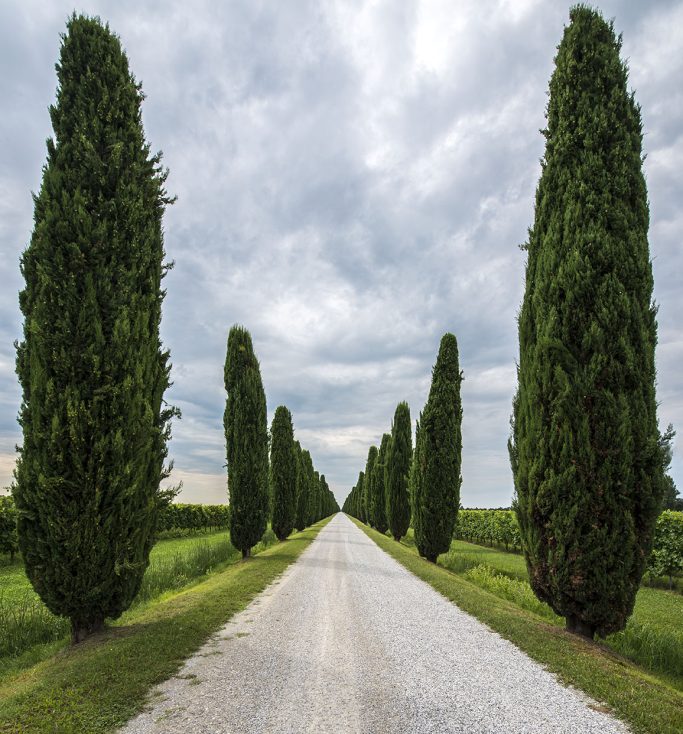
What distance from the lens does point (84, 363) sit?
224 inches

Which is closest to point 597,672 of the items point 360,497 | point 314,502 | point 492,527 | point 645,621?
point 645,621

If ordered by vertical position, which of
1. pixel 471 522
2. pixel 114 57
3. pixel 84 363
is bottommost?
pixel 471 522

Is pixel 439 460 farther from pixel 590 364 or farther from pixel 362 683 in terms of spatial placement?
pixel 362 683

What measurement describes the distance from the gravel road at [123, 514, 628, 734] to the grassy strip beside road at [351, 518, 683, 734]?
0.20 m

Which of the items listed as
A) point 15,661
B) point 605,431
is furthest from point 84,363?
point 605,431

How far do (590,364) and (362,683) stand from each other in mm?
4999

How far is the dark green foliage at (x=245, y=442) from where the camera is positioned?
15.6 meters

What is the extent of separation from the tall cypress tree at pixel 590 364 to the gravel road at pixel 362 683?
1715mm

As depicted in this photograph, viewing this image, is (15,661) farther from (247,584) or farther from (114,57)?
(114,57)

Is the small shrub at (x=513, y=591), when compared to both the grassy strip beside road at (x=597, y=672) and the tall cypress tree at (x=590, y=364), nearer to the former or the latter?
the grassy strip beside road at (x=597, y=672)

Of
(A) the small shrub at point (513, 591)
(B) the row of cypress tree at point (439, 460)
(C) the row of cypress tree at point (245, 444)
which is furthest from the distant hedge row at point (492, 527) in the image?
(C) the row of cypress tree at point (245, 444)

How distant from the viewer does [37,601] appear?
350 inches

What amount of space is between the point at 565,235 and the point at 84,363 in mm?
7115

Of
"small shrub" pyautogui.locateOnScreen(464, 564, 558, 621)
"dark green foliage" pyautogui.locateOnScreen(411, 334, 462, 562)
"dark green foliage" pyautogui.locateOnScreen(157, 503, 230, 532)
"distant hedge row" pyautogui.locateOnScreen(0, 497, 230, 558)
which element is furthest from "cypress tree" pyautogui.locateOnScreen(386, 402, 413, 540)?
"small shrub" pyautogui.locateOnScreen(464, 564, 558, 621)
